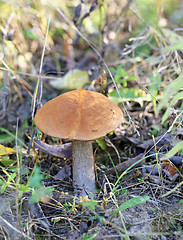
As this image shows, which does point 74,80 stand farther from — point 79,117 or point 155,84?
point 79,117

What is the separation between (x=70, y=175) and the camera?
2492 mm

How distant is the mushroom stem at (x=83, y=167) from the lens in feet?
7.52

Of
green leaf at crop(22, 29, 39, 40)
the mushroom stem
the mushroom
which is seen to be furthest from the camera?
green leaf at crop(22, 29, 39, 40)

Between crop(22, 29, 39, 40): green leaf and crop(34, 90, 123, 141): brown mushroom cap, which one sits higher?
crop(22, 29, 39, 40): green leaf

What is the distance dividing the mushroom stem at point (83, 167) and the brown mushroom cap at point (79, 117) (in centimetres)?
36

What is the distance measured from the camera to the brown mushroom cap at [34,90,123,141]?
1.95m

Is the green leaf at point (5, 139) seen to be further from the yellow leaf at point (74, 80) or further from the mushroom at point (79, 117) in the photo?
the yellow leaf at point (74, 80)

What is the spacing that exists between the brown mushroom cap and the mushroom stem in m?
0.36

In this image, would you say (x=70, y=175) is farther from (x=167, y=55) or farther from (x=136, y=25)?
(x=136, y=25)

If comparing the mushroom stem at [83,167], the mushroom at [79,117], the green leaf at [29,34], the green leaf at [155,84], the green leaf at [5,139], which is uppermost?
the green leaf at [29,34]

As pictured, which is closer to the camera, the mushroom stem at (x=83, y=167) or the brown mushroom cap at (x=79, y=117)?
the brown mushroom cap at (x=79, y=117)

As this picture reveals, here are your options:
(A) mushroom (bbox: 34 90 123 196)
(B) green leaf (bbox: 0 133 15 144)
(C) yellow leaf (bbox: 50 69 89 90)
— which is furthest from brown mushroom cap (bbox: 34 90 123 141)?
(C) yellow leaf (bbox: 50 69 89 90)

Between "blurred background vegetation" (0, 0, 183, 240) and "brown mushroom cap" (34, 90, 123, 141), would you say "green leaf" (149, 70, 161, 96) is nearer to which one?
"blurred background vegetation" (0, 0, 183, 240)

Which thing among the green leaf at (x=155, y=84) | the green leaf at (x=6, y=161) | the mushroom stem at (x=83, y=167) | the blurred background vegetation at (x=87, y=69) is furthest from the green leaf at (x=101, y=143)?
the green leaf at (x=6, y=161)
